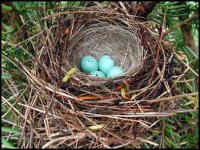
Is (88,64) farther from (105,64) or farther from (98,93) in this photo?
(98,93)

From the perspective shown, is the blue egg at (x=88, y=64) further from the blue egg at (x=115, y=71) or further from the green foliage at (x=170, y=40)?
the green foliage at (x=170, y=40)

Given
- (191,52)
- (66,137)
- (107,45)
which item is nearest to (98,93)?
(66,137)

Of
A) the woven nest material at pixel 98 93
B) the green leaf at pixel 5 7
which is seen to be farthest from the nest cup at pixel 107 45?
the green leaf at pixel 5 7

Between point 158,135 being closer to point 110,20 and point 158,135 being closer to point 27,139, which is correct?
point 27,139

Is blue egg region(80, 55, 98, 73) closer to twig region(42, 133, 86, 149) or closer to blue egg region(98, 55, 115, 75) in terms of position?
blue egg region(98, 55, 115, 75)

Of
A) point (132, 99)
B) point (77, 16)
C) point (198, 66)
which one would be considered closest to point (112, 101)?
point (132, 99)
